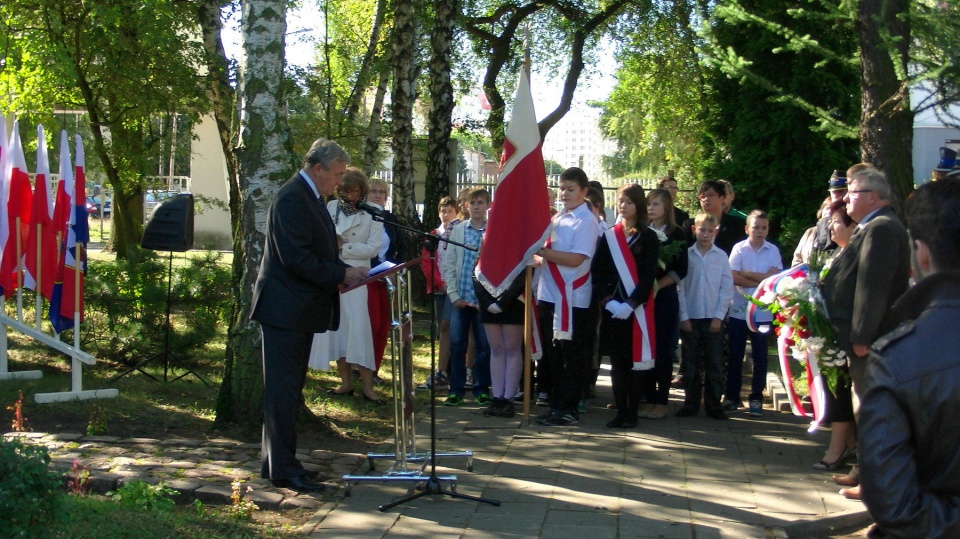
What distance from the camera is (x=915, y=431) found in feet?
7.08

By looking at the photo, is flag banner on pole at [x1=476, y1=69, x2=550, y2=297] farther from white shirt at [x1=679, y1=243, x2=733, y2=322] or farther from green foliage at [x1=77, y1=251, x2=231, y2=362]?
green foliage at [x1=77, y1=251, x2=231, y2=362]

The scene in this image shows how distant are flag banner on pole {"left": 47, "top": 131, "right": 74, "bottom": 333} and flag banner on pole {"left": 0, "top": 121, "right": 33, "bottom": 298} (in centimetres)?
32

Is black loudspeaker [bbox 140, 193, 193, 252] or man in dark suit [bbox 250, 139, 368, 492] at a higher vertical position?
black loudspeaker [bbox 140, 193, 193, 252]

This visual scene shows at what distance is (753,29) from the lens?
13.9 meters

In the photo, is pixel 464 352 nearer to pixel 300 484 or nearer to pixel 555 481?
pixel 555 481

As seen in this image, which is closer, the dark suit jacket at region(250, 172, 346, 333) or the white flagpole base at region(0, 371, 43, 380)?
the dark suit jacket at region(250, 172, 346, 333)

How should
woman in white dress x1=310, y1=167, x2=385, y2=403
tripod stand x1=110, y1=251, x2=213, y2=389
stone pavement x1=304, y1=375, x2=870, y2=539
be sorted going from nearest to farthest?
stone pavement x1=304, y1=375, x2=870, y2=539
woman in white dress x1=310, y1=167, x2=385, y2=403
tripod stand x1=110, y1=251, x2=213, y2=389

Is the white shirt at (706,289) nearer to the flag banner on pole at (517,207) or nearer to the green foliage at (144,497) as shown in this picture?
the flag banner on pole at (517,207)

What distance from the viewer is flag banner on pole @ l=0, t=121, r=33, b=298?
8672 mm

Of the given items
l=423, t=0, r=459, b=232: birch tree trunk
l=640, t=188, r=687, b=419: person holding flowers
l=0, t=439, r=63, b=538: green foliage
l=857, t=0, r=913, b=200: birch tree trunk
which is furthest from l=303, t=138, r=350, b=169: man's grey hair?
l=423, t=0, r=459, b=232: birch tree trunk

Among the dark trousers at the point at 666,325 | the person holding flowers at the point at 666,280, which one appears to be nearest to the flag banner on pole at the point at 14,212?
the person holding flowers at the point at 666,280

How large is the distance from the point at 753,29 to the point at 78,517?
464 inches

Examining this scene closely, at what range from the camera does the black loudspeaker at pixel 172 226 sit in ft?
31.0

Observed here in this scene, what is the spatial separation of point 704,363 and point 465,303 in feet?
7.26
